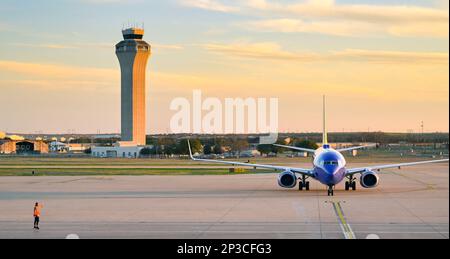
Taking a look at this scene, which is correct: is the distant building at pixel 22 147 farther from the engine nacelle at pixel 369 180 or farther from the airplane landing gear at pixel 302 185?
the engine nacelle at pixel 369 180

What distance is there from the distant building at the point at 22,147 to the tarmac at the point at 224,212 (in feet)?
181

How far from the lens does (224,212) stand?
42062 mm

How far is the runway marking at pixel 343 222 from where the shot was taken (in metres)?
31.4

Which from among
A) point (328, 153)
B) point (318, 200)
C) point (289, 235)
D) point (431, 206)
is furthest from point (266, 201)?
point (289, 235)

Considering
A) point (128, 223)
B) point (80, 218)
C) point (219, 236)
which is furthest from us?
point (80, 218)

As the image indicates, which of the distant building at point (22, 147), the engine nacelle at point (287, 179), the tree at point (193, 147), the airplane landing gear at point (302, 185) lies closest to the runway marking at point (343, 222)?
the engine nacelle at point (287, 179)

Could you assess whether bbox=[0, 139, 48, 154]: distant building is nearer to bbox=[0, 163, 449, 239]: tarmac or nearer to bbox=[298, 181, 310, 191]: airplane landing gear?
bbox=[0, 163, 449, 239]: tarmac

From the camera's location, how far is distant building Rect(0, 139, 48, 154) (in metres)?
120

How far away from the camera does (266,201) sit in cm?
5009

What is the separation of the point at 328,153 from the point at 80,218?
22.4 metres

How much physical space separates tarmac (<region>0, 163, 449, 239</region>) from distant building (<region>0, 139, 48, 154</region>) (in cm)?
5504

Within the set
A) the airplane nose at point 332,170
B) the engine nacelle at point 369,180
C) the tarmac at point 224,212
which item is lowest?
the tarmac at point 224,212
